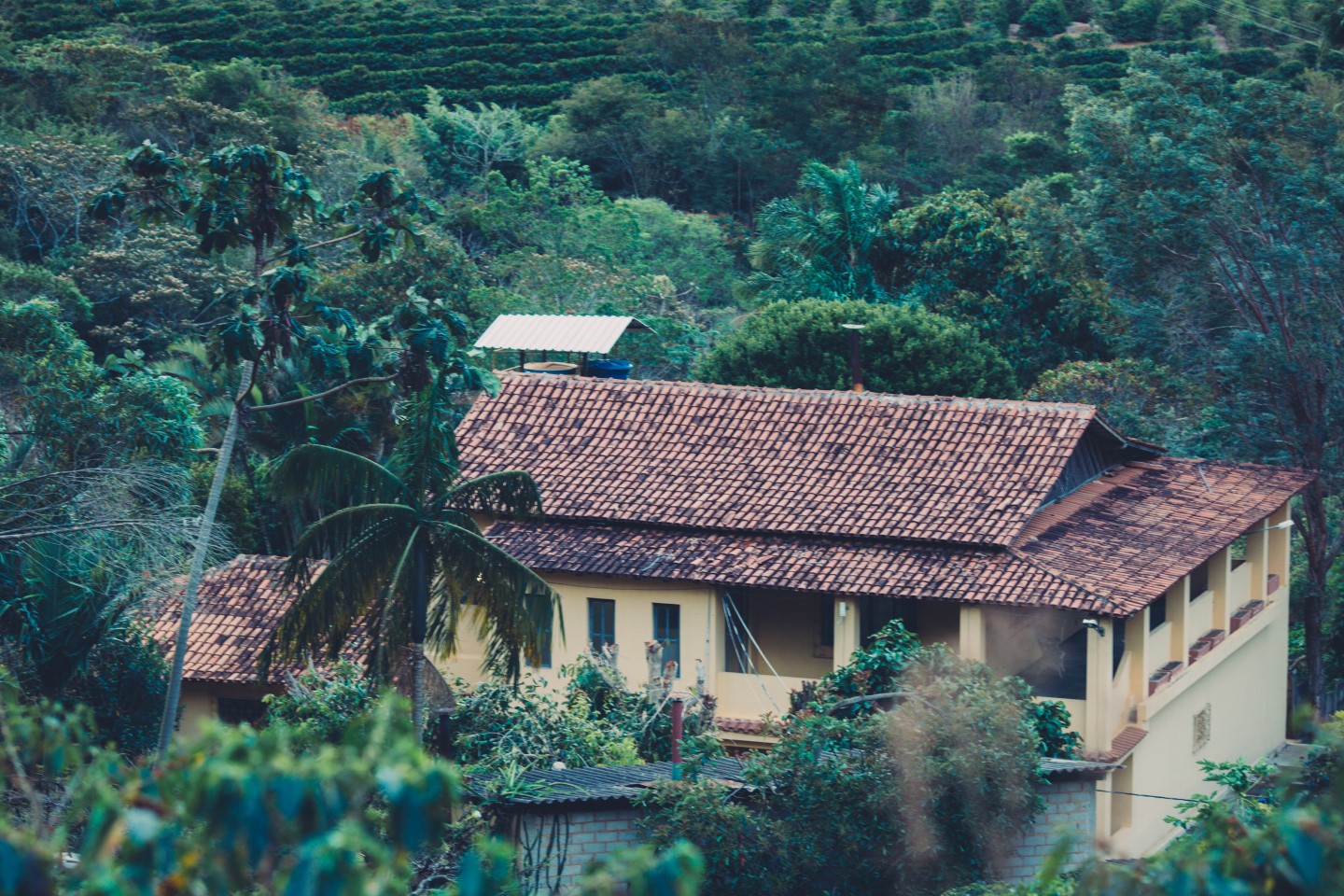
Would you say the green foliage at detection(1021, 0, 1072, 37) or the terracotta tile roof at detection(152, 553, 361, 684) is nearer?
the terracotta tile roof at detection(152, 553, 361, 684)

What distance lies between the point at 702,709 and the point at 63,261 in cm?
2243

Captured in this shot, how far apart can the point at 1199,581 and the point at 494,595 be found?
11543mm

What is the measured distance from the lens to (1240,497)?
77.4 ft

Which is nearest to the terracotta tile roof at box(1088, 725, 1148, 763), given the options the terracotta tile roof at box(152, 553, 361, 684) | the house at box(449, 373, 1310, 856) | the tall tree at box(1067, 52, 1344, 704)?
the house at box(449, 373, 1310, 856)

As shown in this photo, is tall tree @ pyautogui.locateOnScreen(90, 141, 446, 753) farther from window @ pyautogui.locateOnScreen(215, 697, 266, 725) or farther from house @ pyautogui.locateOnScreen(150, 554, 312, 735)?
window @ pyautogui.locateOnScreen(215, 697, 266, 725)

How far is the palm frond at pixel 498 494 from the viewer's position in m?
16.2

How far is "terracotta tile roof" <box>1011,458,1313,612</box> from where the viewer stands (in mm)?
20188

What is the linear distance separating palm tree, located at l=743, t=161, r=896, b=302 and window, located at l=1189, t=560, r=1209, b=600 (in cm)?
1368

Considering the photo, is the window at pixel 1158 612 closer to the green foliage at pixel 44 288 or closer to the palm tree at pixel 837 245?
the palm tree at pixel 837 245

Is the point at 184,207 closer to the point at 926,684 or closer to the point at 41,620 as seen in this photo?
the point at 41,620

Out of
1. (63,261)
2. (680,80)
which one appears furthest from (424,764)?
(680,80)

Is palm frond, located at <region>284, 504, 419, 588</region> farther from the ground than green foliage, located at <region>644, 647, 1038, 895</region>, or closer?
farther from the ground

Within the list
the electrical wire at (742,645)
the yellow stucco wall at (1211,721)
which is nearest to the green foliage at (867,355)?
the yellow stucco wall at (1211,721)

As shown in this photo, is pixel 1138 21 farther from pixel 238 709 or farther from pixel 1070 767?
pixel 1070 767
